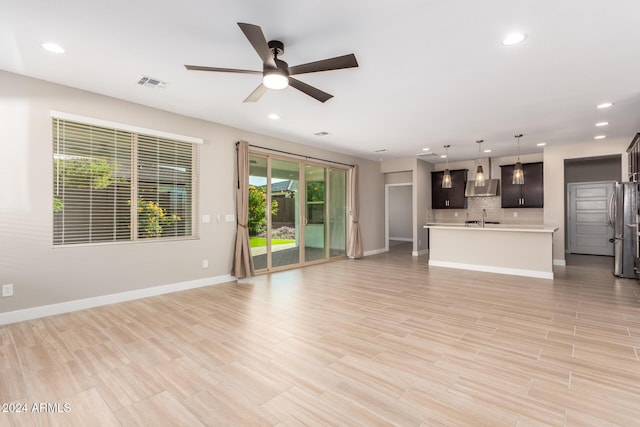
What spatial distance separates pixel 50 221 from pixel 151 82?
2092 mm

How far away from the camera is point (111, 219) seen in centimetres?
421

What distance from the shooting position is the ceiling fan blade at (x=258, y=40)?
2102mm

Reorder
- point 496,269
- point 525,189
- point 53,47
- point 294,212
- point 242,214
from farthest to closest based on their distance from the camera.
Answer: point 525,189
point 294,212
point 496,269
point 242,214
point 53,47

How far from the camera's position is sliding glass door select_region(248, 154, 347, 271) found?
6.08 metres

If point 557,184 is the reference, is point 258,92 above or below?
above

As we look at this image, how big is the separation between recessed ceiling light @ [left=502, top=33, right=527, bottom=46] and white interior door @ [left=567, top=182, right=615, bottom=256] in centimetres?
798

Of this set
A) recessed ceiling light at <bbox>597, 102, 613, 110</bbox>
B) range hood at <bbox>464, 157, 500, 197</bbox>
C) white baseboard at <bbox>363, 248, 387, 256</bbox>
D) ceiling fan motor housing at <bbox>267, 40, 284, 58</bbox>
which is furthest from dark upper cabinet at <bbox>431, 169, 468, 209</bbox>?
ceiling fan motor housing at <bbox>267, 40, 284, 58</bbox>

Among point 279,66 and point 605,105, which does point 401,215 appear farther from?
point 279,66

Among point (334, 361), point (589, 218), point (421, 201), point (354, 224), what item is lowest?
point (334, 361)

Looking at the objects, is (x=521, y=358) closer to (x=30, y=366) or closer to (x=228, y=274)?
(x=30, y=366)

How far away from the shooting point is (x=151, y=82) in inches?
145

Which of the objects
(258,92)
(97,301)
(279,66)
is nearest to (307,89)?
(279,66)

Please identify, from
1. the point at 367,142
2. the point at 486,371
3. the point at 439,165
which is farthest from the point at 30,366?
the point at 439,165

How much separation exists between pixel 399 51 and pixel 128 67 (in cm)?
288
